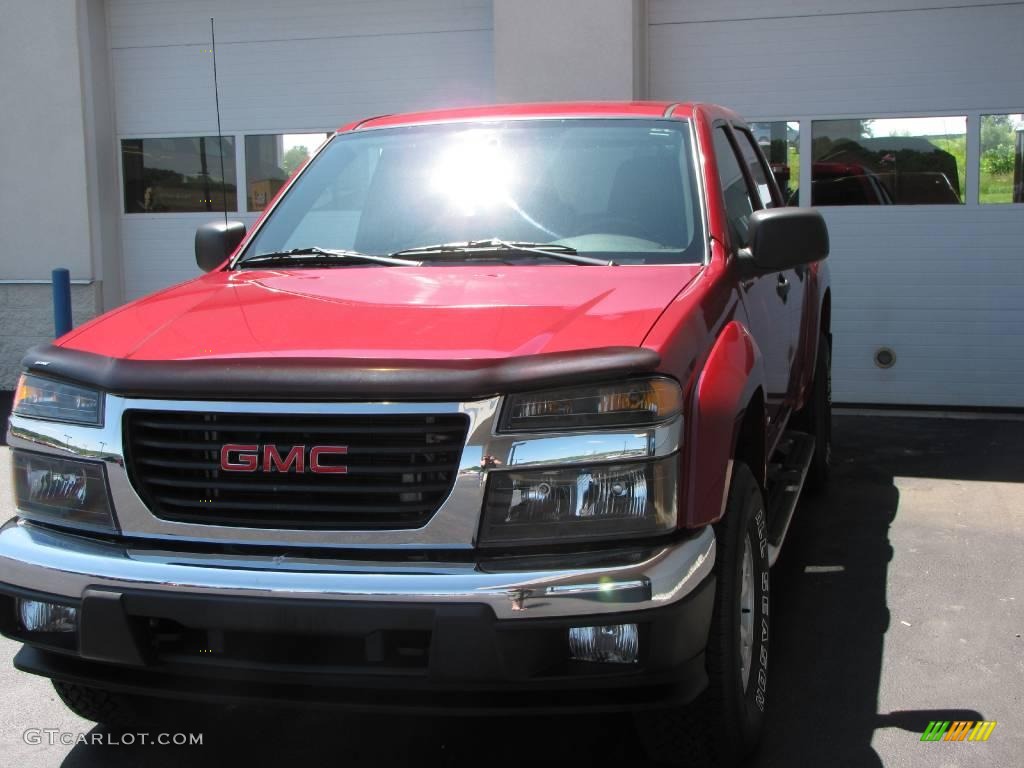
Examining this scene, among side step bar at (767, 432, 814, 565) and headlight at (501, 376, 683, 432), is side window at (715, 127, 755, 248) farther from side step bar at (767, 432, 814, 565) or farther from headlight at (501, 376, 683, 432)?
headlight at (501, 376, 683, 432)

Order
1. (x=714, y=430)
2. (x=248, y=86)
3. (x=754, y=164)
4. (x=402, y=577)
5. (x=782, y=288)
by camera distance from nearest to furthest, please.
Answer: (x=402, y=577)
(x=714, y=430)
(x=782, y=288)
(x=754, y=164)
(x=248, y=86)

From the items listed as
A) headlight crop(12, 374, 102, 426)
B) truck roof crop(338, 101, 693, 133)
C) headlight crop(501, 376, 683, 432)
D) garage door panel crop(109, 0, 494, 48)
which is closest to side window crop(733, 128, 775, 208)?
truck roof crop(338, 101, 693, 133)

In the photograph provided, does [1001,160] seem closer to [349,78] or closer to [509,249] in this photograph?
[349,78]

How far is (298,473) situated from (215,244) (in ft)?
6.34

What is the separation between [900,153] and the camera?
895 centimetres

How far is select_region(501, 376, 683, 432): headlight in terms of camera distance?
270 centimetres

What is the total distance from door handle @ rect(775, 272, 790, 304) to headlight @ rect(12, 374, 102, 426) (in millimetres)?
2668

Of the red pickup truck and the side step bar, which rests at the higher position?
the red pickup truck

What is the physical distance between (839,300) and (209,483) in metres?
7.24

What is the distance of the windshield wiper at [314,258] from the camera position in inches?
148

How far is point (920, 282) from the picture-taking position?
354 inches

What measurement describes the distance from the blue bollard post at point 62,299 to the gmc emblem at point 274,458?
695 centimetres

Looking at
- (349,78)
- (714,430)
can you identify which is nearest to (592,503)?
(714,430)

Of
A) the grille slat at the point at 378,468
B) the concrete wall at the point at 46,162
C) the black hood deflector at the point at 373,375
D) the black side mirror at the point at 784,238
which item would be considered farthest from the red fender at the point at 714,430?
the concrete wall at the point at 46,162
